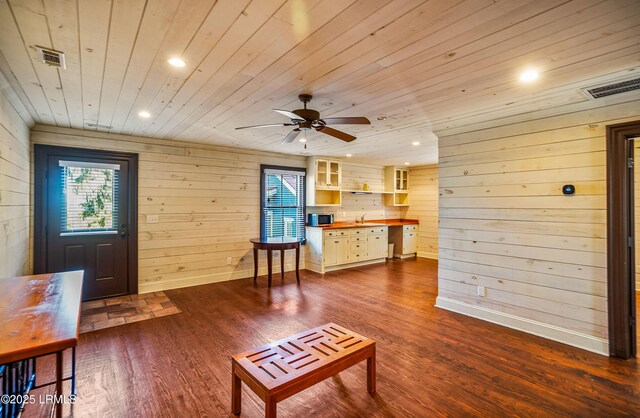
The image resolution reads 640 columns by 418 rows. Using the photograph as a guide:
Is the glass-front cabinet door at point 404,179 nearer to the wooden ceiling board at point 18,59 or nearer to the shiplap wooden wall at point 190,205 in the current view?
the shiplap wooden wall at point 190,205

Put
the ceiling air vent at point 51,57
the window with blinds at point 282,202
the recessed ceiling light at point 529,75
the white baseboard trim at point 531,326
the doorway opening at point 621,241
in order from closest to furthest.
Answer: the ceiling air vent at point 51,57 → the recessed ceiling light at point 529,75 → the doorway opening at point 621,241 → the white baseboard trim at point 531,326 → the window with blinds at point 282,202

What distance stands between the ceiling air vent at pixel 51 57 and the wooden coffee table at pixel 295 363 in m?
2.38

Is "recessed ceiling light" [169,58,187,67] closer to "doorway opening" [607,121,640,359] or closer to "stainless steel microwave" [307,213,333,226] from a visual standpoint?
"doorway opening" [607,121,640,359]

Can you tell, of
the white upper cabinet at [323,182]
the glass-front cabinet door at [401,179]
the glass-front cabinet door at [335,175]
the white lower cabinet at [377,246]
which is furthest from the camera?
the glass-front cabinet door at [401,179]

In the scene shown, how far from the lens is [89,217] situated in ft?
14.2

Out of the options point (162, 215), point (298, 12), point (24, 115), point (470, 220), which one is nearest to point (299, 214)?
point (162, 215)

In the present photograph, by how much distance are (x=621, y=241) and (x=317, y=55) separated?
123 inches

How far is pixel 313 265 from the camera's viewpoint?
20.9ft

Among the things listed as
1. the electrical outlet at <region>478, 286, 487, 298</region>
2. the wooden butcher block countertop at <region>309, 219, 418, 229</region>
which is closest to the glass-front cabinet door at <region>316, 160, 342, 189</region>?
the wooden butcher block countertop at <region>309, 219, 418, 229</region>

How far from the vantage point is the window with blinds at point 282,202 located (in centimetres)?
595

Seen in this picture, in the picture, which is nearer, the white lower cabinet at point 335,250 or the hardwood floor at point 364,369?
the hardwood floor at point 364,369

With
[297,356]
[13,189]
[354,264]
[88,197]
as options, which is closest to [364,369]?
[297,356]

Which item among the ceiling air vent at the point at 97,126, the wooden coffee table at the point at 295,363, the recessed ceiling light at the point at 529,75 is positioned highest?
the ceiling air vent at the point at 97,126

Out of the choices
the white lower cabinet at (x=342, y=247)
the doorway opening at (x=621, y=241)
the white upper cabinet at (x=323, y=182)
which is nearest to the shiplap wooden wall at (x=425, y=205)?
the white lower cabinet at (x=342, y=247)
